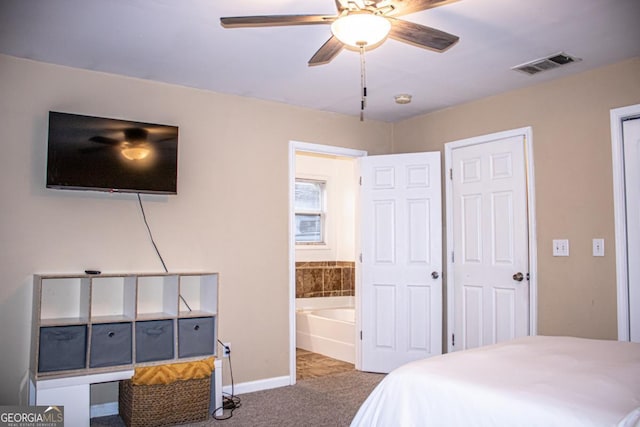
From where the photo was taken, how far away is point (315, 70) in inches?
143

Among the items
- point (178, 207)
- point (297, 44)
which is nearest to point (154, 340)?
point (178, 207)

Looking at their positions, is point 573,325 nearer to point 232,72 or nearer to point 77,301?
point 232,72

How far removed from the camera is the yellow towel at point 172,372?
3.22 metres

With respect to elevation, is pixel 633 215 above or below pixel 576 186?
below

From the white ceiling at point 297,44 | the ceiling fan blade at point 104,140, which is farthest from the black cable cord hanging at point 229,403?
the white ceiling at point 297,44

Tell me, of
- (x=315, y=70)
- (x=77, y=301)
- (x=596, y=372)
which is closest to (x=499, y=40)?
(x=315, y=70)

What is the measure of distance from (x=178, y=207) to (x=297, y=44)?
1525mm

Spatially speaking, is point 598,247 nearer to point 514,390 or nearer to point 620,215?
point 620,215

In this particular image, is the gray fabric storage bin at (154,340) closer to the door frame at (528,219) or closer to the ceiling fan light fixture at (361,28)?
the ceiling fan light fixture at (361,28)

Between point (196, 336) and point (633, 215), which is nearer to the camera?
point (633, 215)

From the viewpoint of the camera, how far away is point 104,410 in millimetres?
3512

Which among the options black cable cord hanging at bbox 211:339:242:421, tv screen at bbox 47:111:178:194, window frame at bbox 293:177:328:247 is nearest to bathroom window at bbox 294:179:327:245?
window frame at bbox 293:177:328:247

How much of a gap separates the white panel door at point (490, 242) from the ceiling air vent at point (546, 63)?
24.0 inches

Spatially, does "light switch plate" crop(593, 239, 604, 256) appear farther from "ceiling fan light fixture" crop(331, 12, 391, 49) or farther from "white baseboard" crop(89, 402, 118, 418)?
"white baseboard" crop(89, 402, 118, 418)
